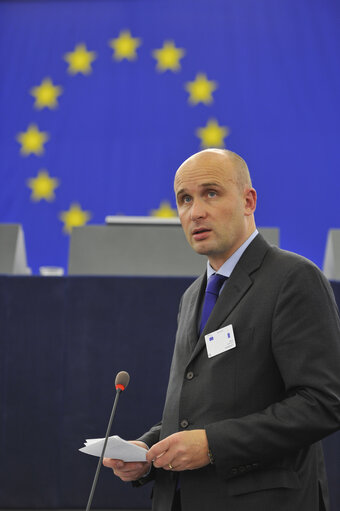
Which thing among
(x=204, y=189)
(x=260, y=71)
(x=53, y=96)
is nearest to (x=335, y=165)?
(x=260, y=71)

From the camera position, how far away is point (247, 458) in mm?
1186

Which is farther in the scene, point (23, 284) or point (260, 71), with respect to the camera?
point (260, 71)

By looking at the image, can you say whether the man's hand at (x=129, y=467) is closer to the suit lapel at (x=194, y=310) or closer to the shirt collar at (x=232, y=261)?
the suit lapel at (x=194, y=310)

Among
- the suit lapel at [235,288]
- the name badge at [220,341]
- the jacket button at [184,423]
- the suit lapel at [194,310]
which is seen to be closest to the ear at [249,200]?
Result: the suit lapel at [235,288]

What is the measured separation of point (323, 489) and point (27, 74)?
4.67 m

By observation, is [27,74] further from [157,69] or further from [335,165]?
[335,165]

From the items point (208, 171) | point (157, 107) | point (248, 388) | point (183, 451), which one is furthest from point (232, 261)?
point (157, 107)

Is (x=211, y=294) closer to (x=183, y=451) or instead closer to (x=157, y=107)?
(x=183, y=451)

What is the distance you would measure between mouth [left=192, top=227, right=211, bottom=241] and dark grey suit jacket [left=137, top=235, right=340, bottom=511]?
0.13 metres

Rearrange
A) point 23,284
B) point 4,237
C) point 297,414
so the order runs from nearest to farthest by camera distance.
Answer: point 297,414 < point 23,284 < point 4,237

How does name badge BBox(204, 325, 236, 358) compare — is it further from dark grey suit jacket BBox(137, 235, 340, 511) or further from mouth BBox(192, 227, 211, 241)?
mouth BBox(192, 227, 211, 241)

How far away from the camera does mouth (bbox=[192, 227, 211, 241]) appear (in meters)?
1.43

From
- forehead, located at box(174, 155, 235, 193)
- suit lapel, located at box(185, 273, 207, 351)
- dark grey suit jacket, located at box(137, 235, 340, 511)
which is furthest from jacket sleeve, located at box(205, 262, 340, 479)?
forehead, located at box(174, 155, 235, 193)

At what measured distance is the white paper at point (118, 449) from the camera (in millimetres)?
1249
